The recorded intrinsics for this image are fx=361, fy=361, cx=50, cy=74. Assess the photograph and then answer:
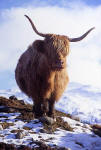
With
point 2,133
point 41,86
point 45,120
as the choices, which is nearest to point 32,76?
point 41,86

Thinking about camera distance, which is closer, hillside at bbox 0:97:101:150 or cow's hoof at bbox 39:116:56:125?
hillside at bbox 0:97:101:150

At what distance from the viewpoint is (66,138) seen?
1160cm

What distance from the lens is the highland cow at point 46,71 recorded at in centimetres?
1206

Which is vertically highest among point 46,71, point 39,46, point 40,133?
point 39,46

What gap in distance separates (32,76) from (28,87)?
1.82 ft

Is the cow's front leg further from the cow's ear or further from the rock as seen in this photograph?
the rock

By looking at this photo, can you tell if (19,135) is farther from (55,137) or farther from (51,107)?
(51,107)

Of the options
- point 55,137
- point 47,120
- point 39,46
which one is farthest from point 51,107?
point 39,46

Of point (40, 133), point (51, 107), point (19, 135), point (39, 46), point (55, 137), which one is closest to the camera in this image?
point (19, 135)

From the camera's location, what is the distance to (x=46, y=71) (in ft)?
41.4

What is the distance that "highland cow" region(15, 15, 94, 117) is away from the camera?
12062mm

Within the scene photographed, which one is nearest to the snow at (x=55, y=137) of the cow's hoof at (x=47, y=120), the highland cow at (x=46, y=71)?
the cow's hoof at (x=47, y=120)

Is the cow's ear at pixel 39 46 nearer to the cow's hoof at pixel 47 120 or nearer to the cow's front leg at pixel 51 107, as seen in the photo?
the cow's front leg at pixel 51 107

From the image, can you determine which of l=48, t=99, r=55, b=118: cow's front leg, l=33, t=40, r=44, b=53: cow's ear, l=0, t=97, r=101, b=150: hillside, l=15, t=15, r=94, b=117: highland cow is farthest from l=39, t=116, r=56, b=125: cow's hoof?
l=33, t=40, r=44, b=53: cow's ear
